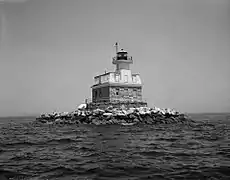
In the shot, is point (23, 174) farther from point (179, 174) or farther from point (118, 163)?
point (179, 174)

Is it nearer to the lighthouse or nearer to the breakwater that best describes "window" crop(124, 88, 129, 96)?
the lighthouse

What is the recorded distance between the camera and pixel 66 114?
3391 cm

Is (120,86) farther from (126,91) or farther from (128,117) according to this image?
(128,117)

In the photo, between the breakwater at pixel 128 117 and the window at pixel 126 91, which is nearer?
the breakwater at pixel 128 117

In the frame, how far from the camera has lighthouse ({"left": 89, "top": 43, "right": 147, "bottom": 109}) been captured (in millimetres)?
32531

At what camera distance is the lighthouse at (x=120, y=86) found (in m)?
32.5

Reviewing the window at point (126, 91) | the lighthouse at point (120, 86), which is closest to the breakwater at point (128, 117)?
the lighthouse at point (120, 86)

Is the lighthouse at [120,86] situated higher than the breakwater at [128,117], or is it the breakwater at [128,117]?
the lighthouse at [120,86]

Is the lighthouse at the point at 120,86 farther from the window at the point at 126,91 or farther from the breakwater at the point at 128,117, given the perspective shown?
the breakwater at the point at 128,117

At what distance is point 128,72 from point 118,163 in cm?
2663

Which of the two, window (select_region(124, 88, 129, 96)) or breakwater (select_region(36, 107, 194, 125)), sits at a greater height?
window (select_region(124, 88, 129, 96))

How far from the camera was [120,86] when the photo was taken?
3322cm

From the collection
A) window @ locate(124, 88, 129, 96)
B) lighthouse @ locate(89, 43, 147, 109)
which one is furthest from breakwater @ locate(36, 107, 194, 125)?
window @ locate(124, 88, 129, 96)

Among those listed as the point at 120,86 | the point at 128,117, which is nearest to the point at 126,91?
the point at 120,86
